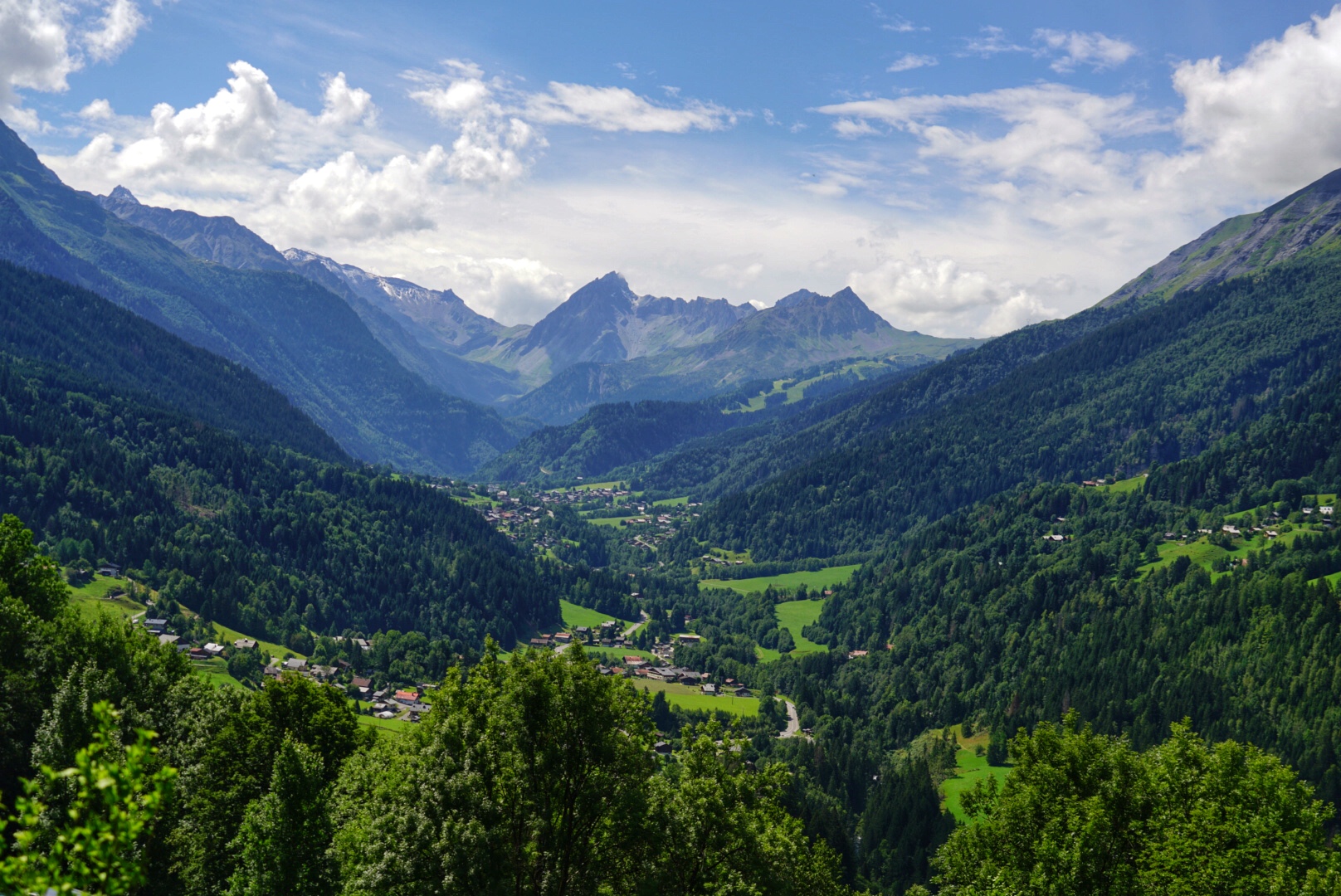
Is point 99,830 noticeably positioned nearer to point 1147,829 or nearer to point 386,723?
point 1147,829

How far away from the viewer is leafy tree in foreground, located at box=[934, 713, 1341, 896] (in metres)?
42.7

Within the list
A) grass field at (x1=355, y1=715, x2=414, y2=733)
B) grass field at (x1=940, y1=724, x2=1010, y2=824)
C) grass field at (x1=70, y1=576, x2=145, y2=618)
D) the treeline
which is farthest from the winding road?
the treeline

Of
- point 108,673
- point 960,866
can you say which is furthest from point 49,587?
point 960,866

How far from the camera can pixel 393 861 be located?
33.4 metres

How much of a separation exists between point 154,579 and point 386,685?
62883 millimetres

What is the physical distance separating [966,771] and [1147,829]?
11564 centimetres

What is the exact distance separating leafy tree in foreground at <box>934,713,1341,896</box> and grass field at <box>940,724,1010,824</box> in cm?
8307

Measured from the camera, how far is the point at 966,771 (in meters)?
156

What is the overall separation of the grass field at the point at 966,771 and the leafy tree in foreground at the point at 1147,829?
83072 millimetres

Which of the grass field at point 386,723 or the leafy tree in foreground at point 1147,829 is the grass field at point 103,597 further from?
the leafy tree in foreground at point 1147,829

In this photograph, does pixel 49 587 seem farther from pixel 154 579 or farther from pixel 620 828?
pixel 154 579

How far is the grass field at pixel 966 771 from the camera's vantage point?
139175mm

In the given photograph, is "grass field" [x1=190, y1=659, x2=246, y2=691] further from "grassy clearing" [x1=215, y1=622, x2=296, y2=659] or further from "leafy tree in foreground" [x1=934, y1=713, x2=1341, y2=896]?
"leafy tree in foreground" [x1=934, y1=713, x2=1341, y2=896]

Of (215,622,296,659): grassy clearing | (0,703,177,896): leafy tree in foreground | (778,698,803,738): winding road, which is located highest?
(0,703,177,896): leafy tree in foreground
